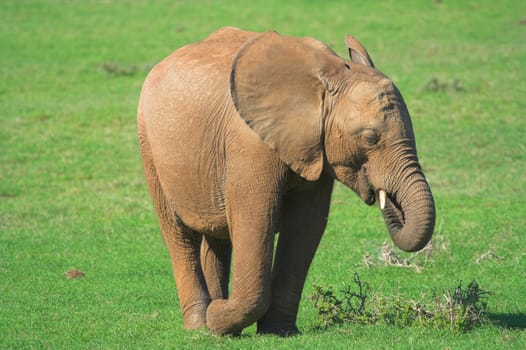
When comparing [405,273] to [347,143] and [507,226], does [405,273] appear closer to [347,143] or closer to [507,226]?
[507,226]

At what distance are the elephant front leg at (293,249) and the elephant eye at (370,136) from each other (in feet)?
2.10

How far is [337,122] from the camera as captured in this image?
8.02 meters

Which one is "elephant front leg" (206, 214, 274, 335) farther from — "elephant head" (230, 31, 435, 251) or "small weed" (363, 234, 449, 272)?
"small weed" (363, 234, 449, 272)

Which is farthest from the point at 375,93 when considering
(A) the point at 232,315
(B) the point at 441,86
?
(B) the point at 441,86

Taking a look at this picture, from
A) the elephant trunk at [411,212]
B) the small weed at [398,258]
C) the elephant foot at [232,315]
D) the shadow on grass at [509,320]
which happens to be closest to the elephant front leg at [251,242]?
the elephant foot at [232,315]

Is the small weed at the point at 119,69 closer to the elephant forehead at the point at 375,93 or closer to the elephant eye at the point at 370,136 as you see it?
the elephant forehead at the point at 375,93

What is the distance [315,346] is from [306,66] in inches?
78.8

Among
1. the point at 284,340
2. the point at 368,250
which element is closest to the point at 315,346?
the point at 284,340

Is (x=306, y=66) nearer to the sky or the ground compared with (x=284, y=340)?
nearer to the sky

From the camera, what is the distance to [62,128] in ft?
69.0

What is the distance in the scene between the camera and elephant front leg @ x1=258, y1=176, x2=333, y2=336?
8.57m

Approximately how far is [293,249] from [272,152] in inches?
34.7

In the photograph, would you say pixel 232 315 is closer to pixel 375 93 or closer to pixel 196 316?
pixel 196 316

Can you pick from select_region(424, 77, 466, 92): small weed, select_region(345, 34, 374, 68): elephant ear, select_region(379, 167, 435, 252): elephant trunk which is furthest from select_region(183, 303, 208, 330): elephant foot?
select_region(424, 77, 466, 92): small weed
